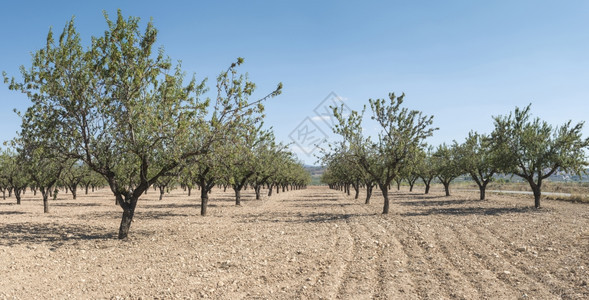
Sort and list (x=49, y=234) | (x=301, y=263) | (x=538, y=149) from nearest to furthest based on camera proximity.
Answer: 1. (x=301, y=263)
2. (x=49, y=234)
3. (x=538, y=149)

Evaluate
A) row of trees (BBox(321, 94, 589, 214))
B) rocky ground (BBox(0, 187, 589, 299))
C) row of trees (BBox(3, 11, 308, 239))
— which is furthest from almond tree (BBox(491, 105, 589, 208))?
row of trees (BBox(3, 11, 308, 239))

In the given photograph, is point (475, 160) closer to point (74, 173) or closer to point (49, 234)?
point (49, 234)

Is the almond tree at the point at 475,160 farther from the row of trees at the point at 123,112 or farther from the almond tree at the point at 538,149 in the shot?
the row of trees at the point at 123,112

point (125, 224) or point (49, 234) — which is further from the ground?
point (125, 224)

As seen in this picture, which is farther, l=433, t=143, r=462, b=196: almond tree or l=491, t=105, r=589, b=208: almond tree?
l=433, t=143, r=462, b=196: almond tree

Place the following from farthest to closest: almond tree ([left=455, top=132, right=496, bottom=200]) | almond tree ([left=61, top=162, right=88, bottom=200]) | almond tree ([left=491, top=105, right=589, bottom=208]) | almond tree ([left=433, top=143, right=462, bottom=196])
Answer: almond tree ([left=433, top=143, right=462, bottom=196]), almond tree ([left=455, top=132, right=496, bottom=200]), almond tree ([left=491, top=105, right=589, bottom=208]), almond tree ([left=61, top=162, right=88, bottom=200])

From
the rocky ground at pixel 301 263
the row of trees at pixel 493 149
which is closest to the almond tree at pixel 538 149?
the row of trees at pixel 493 149

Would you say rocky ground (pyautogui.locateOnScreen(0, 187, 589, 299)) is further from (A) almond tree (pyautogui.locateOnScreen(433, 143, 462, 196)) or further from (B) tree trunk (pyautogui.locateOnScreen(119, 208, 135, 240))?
(A) almond tree (pyautogui.locateOnScreen(433, 143, 462, 196))

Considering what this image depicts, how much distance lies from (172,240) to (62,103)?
8447 mm

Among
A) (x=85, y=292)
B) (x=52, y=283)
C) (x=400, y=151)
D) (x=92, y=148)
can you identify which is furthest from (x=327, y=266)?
(x=400, y=151)

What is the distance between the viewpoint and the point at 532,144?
3238 centimetres

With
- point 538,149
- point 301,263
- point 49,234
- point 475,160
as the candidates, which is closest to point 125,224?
point 49,234

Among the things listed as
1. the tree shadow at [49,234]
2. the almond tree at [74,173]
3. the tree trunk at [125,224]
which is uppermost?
the almond tree at [74,173]

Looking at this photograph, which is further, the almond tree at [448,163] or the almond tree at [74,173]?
the almond tree at [448,163]
